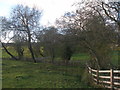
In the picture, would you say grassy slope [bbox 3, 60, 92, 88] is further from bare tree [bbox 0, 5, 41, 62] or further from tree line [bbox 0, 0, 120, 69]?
bare tree [bbox 0, 5, 41, 62]

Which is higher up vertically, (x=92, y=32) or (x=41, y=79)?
(x=92, y=32)

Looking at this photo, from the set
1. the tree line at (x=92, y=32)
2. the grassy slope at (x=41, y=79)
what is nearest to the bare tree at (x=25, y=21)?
the tree line at (x=92, y=32)

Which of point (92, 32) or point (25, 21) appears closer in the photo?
point (92, 32)

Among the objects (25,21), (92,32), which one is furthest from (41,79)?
(25,21)

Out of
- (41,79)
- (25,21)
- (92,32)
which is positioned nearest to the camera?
(41,79)

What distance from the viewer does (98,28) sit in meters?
19.2

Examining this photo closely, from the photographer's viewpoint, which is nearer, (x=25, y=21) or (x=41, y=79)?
(x=41, y=79)

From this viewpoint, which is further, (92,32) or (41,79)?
(92,32)

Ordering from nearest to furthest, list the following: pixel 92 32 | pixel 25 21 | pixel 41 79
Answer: pixel 41 79 → pixel 92 32 → pixel 25 21

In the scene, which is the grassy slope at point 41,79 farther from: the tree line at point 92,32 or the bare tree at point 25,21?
the bare tree at point 25,21

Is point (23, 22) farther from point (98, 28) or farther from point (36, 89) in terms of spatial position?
point (36, 89)

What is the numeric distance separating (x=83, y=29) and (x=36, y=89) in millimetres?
12515

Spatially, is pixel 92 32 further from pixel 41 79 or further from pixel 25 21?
pixel 25 21

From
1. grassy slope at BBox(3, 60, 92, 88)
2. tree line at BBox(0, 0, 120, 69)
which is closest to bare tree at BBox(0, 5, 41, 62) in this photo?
tree line at BBox(0, 0, 120, 69)
